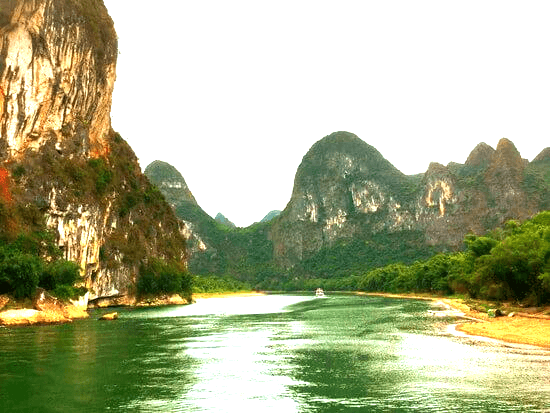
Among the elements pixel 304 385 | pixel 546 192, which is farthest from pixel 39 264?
pixel 546 192

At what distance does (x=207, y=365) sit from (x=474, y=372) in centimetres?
1048

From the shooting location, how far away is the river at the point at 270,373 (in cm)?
1531

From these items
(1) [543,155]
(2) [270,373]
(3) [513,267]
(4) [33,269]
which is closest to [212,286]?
(4) [33,269]

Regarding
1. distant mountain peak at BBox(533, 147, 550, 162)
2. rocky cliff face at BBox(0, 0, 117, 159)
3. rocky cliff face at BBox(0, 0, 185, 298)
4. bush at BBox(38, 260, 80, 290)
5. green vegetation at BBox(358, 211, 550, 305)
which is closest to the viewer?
green vegetation at BBox(358, 211, 550, 305)

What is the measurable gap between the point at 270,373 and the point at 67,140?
5143cm

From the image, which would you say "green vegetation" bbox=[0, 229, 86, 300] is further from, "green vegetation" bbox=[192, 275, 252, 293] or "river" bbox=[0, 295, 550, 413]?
"green vegetation" bbox=[192, 275, 252, 293]

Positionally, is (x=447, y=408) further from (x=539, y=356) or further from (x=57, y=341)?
(x=57, y=341)

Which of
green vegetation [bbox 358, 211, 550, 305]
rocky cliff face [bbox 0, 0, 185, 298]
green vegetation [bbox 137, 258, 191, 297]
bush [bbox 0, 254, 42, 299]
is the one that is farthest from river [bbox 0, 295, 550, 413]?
green vegetation [bbox 137, 258, 191, 297]

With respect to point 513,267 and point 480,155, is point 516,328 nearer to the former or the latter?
point 513,267

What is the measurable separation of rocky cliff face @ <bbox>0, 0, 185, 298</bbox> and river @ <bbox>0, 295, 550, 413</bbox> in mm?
27439

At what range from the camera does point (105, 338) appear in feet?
105

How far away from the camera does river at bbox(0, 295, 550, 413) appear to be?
1531 centimetres

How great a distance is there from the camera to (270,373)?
2036 centimetres

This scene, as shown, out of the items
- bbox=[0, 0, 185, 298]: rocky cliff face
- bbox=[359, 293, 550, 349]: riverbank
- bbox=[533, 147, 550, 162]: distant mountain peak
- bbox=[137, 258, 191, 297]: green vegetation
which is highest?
bbox=[533, 147, 550, 162]: distant mountain peak
